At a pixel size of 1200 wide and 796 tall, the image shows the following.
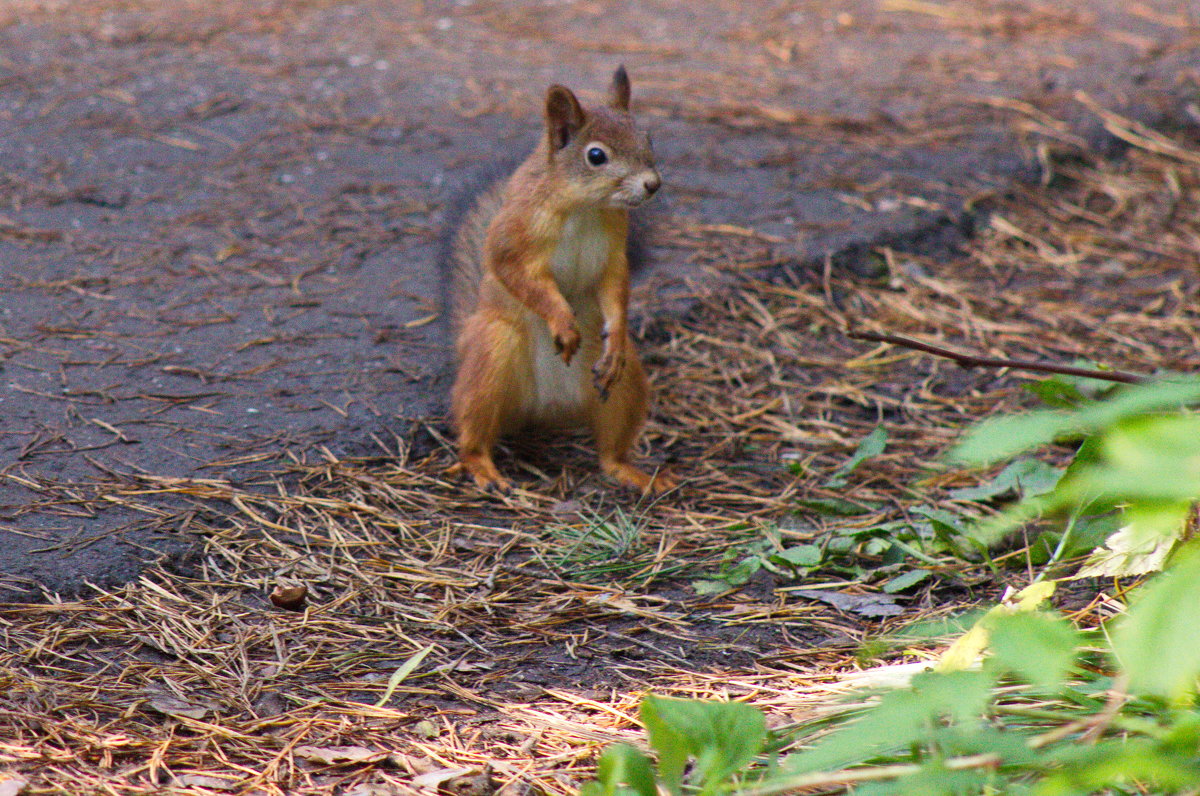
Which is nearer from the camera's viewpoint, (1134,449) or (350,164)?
(1134,449)

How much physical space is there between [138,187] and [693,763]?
326 cm

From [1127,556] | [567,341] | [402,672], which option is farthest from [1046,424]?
[567,341]

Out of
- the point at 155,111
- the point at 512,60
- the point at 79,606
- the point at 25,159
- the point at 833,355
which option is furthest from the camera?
the point at 512,60

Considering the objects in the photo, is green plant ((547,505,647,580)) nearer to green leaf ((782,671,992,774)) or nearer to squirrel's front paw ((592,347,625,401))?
squirrel's front paw ((592,347,625,401))

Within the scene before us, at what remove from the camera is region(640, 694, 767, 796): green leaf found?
1.28m

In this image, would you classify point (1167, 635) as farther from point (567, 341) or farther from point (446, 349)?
point (446, 349)

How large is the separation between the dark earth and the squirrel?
0.92 feet

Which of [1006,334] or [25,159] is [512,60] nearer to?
[25,159]

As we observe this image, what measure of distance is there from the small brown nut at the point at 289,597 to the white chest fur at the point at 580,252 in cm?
105

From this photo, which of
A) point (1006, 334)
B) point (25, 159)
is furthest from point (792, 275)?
point (25, 159)

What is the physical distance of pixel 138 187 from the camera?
404 cm

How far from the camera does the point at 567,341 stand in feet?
8.98

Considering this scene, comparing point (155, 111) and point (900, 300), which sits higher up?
point (155, 111)

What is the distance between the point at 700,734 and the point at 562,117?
71.8 inches
